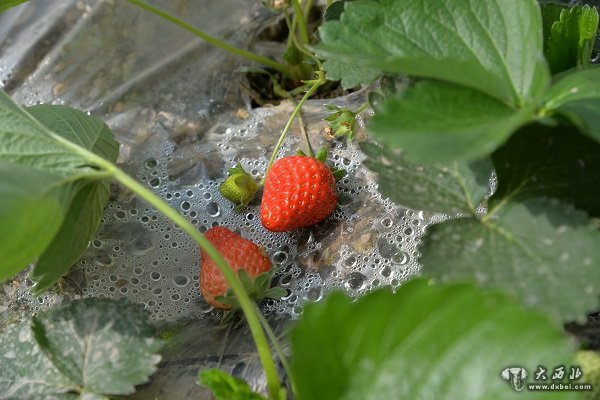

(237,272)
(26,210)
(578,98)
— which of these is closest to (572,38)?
(578,98)

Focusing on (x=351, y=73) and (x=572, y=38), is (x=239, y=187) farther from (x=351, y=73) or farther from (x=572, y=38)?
(x=572, y=38)

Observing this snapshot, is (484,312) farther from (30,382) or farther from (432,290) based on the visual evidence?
(30,382)

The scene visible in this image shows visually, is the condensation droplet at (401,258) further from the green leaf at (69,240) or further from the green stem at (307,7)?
the green stem at (307,7)

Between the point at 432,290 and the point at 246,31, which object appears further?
the point at 246,31

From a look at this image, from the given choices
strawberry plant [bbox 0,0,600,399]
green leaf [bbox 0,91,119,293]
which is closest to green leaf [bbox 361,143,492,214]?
strawberry plant [bbox 0,0,600,399]

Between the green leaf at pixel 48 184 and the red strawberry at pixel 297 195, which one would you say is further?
the red strawberry at pixel 297 195

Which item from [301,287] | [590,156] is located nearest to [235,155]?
[301,287]

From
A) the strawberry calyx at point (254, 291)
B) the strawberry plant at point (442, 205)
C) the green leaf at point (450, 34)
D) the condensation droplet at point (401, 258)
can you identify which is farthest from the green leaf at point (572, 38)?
the strawberry calyx at point (254, 291)
